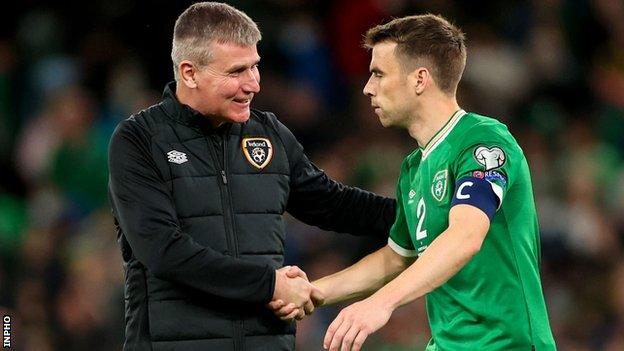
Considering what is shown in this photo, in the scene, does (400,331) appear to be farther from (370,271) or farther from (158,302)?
(158,302)

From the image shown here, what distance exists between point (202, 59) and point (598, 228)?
16.5ft

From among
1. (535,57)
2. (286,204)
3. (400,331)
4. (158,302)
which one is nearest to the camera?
(158,302)

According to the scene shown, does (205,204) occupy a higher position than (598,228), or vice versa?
(205,204)

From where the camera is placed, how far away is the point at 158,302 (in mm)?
4492

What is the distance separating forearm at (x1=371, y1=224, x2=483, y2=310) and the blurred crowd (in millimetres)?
3594

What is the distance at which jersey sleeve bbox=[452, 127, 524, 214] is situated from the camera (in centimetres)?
413

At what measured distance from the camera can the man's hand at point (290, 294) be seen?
4.50 m

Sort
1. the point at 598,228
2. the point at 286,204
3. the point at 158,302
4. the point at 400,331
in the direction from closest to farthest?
the point at 158,302 → the point at 286,204 → the point at 400,331 → the point at 598,228

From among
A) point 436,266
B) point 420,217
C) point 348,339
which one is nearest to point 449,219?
point 436,266

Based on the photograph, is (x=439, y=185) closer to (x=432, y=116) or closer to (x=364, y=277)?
(x=432, y=116)

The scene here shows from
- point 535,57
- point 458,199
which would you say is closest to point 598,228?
point 535,57

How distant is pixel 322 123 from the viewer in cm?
914

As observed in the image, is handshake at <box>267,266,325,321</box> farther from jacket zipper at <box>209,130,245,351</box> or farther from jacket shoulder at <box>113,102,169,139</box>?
jacket shoulder at <box>113,102,169,139</box>

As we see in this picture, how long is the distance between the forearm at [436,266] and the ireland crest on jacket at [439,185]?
0.36 metres
